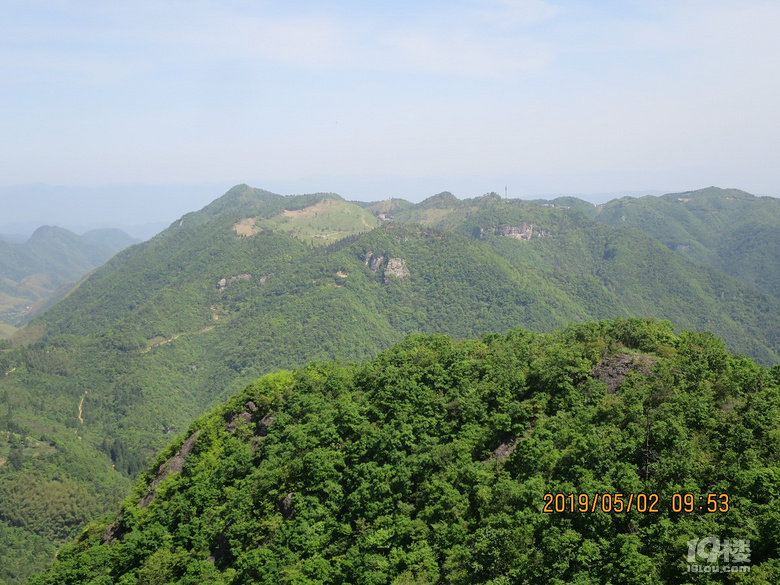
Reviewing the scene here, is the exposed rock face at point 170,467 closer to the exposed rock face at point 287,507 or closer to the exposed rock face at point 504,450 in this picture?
the exposed rock face at point 287,507

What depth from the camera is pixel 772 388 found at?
157ft

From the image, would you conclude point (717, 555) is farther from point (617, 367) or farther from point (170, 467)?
point (170, 467)

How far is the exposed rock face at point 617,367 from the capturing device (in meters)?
55.9

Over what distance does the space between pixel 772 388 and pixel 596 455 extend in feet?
62.6

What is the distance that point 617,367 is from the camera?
5712 cm

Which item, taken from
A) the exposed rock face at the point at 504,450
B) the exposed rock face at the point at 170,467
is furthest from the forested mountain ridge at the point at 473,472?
the exposed rock face at the point at 170,467

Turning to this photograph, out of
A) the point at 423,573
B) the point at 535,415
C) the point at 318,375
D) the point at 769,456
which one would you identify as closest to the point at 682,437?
the point at 769,456

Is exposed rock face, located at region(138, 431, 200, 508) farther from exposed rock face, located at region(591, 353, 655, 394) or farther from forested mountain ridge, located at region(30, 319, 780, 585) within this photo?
exposed rock face, located at region(591, 353, 655, 394)

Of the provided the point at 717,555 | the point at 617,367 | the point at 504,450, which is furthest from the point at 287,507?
the point at 717,555

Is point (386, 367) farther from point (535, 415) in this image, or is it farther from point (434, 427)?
point (535, 415)

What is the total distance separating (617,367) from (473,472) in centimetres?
2081

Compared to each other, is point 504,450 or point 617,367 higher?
point 617,367

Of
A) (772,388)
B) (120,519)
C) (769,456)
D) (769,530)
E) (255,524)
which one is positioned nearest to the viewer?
(769,530)

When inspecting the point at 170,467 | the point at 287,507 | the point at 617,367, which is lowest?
the point at 170,467
